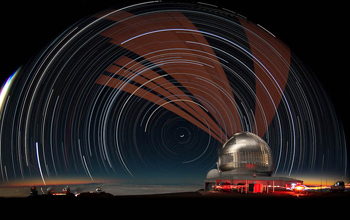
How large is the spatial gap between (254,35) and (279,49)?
308cm

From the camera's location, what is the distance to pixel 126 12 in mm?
34062

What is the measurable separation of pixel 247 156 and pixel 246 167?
3.51ft

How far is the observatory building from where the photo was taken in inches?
1199

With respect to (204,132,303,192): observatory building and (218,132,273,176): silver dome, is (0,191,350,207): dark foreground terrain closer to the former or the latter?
(204,132,303,192): observatory building

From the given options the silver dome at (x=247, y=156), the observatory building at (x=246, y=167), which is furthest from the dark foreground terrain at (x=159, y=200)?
the silver dome at (x=247, y=156)

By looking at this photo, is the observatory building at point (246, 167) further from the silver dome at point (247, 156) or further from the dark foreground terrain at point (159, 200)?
the dark foreground terrain at point (159, 200)

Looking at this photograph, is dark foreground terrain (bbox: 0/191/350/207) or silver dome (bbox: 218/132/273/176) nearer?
dark foreground terrain (bbox: 0/191/350/207)

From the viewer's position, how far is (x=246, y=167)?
32.8 meters

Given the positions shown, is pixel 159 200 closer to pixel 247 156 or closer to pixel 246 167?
pixel 246 167

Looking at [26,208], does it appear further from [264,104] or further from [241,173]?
[264,104]

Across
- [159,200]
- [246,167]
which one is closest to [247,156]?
[246,167]

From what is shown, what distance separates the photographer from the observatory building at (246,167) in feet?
99.9

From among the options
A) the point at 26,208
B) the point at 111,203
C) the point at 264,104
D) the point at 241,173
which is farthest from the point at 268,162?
the point at 26,208

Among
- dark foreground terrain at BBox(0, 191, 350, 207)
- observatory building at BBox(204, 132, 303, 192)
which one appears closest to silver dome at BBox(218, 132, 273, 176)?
observatory building at BBox(204, 132, 303, 192)
